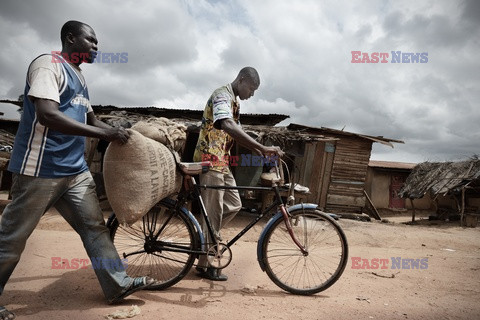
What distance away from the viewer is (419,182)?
577 inches

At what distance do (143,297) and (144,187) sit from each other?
1024mm

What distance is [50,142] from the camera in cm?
210

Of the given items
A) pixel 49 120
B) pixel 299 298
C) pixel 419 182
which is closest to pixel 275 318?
pixel 299 298

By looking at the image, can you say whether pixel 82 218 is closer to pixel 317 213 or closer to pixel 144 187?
pixel 144 187

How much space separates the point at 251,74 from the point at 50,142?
1943 millimetres

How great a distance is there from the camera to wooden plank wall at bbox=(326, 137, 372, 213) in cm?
1284

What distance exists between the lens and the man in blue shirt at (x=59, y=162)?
1970 millimetres

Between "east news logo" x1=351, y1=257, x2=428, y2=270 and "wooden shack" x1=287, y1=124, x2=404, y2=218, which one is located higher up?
"wooden shack" x1=287, y1=124, x2=404, y2=218

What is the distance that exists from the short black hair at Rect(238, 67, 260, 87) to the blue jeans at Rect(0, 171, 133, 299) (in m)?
1.80

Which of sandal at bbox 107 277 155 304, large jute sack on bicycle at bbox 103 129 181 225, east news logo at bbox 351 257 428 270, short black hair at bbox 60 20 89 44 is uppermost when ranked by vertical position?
short black hair at bbox 60 20 89 44

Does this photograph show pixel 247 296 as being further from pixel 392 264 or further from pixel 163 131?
pixel 392 264

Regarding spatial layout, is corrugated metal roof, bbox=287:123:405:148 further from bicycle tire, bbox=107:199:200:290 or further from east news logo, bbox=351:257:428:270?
bicycle tire, bbox=107:199:200:290

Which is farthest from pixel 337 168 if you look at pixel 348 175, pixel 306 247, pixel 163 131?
pixel 163 131

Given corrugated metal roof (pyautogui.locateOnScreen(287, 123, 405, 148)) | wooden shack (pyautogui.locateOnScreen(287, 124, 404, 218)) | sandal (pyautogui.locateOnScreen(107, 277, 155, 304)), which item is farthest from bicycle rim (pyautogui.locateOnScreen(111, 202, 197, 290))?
corrugated metal roof (pyautogui.locateOnScreen(287, 123, 405, 148))
